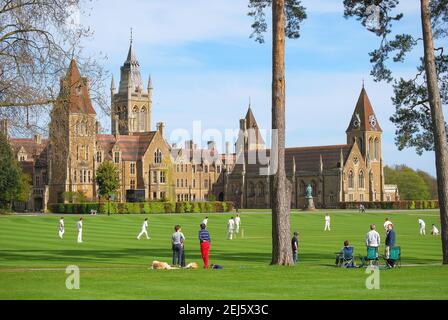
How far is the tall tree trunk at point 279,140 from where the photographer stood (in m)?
26.2

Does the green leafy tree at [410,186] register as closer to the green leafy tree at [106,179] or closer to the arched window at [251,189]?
the arched window at [251,189]

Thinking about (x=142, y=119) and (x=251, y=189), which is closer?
(x=251, y=189)

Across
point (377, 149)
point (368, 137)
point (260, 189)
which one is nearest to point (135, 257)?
point (260, 189)

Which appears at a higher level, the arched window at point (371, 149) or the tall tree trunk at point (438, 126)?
the arched window at point (371, 149)

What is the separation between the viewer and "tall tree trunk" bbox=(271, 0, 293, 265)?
26.2m

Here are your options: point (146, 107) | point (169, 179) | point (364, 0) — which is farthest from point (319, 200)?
point (364, 0)

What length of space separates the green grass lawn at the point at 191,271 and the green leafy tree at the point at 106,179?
40531 millimetres

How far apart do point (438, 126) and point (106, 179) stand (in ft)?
252

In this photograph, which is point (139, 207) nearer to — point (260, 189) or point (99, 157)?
point (99, 157)

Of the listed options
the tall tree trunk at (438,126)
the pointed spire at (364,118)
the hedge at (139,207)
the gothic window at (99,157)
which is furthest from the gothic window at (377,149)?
the tall tree trunk at (438,126)

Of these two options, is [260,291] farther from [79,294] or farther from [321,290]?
[79,294]

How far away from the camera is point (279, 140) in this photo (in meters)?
26.5

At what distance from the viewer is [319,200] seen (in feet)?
408

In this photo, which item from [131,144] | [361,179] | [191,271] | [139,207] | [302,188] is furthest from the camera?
[302,188]
